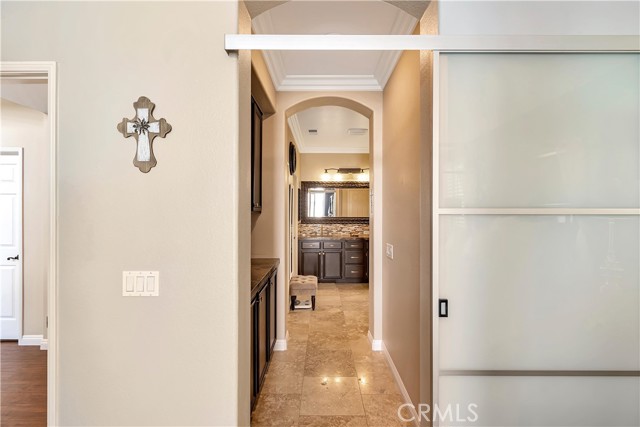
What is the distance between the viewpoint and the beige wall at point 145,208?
1.42 metres

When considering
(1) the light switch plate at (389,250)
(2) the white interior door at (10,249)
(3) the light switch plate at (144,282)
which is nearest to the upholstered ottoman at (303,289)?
(1) the light switch plate at (389,250)

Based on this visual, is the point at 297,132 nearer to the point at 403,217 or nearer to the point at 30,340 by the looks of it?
the point at 403,217

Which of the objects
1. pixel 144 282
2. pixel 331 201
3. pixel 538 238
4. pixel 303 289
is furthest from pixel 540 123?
pixel 331 201

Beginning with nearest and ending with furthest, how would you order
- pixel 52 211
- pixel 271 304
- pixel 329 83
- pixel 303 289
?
pixel 52 211 < pixel 271 304 < pixel 329 83 < pixel 303 289

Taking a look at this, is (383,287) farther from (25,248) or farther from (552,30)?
(25,248)

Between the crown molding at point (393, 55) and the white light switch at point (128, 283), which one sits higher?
the crown molding at point (393, 55)

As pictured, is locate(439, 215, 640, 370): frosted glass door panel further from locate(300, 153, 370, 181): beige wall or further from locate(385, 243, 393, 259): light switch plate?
locate(300, 153, 370, 181): beige wall

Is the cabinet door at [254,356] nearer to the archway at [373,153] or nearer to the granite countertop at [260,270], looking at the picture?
the granite countertop at [260,270]

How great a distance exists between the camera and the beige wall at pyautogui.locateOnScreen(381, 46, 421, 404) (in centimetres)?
212

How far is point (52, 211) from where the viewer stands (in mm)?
1417

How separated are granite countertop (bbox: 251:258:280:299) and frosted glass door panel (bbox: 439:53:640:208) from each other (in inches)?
52.8

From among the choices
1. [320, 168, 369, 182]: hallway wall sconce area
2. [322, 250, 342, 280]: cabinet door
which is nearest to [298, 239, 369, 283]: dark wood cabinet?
[322, 250, 342, 280]: cabinet door

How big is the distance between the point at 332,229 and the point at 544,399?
5.59 metres

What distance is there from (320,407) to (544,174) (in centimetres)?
211
